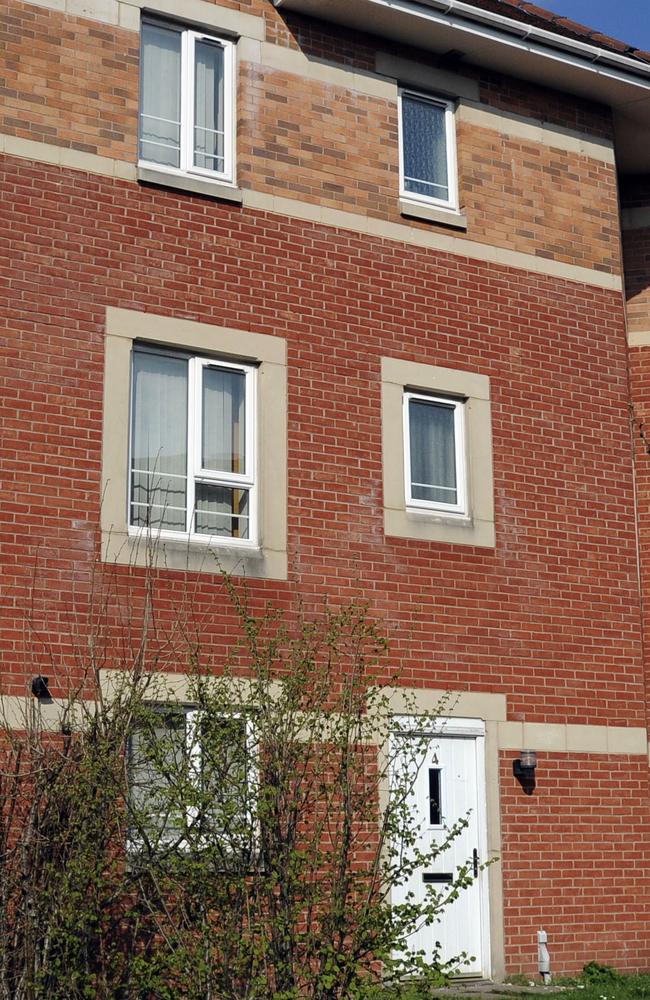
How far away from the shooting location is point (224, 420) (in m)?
12.8

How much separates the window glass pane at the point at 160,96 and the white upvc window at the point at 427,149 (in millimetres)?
2424

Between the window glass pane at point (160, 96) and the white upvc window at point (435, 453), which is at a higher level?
the window glass pane at point (160, 96)

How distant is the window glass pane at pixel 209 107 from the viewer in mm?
13273

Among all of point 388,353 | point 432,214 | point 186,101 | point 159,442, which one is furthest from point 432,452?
point 186,101

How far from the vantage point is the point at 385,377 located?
535 inches

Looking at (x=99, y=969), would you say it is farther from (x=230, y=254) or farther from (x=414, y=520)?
(x=230, y=254)

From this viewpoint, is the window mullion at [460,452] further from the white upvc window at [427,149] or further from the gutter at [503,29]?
the gutter at [503,29]

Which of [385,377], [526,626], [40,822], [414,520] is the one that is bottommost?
[40,822]

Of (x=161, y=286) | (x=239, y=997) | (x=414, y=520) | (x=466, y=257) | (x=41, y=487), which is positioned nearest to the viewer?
(x=239, y=997)

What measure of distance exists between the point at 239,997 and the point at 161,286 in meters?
6.30

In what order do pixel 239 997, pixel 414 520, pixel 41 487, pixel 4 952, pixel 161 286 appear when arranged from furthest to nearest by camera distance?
pixel 414 520 → pixel 161 286 → pixel 41 487 → pixel 4 952 → pixel 239 997

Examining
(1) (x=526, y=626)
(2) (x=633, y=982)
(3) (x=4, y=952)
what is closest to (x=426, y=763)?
(1) (x=526, y=626)

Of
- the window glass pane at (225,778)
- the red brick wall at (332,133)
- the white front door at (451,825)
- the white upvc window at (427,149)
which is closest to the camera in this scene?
the window glass pane at (225,778)

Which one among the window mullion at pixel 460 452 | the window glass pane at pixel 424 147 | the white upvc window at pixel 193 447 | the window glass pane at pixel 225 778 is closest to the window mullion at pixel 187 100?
the white upvc window at pixel 193 447
